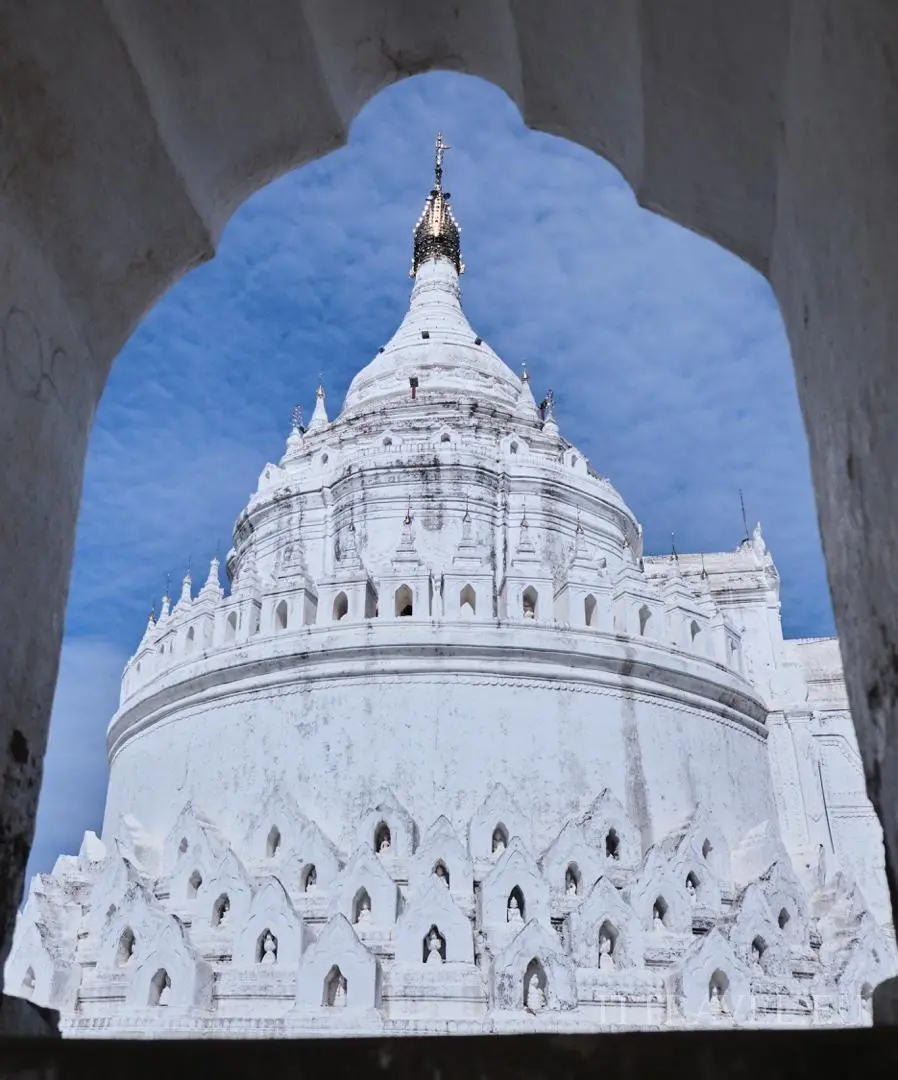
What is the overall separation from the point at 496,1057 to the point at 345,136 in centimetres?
418

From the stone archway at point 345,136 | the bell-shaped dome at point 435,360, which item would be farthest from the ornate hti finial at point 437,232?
the stone archway at point 345,136

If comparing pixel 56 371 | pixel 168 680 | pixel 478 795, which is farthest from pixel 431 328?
pixel 56 371

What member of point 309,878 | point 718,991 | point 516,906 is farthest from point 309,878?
point 718,991

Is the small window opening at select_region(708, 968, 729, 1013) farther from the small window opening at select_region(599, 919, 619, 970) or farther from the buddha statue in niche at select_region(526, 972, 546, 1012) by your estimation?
the buddha statue in niche at select_region(526, 972, 546, 1012)

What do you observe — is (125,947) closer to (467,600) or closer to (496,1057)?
(467,600)

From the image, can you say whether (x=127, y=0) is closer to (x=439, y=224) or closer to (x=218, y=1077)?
(x=218, y=1077)

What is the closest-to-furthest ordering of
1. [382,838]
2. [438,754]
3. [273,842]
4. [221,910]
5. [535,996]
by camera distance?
[535,996]
[221,910]
[382,838]
[273,842]
[438,754]

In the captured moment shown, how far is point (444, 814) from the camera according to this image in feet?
54.2

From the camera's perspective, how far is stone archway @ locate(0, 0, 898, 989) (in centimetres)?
319

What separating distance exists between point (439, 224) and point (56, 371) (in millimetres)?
33717

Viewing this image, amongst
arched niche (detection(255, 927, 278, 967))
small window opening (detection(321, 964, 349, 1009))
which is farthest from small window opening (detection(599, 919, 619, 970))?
arched niche (detection(255, 927, 278, 967))

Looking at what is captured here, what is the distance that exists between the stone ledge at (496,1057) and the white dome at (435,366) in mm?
24405

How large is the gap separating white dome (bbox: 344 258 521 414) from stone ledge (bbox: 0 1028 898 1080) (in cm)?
2441

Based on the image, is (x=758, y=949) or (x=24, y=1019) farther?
(x=758, y=949)
